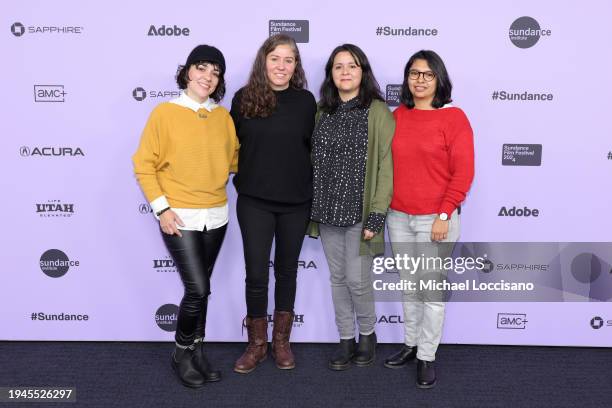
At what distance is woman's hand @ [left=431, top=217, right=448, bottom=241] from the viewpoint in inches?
85.0

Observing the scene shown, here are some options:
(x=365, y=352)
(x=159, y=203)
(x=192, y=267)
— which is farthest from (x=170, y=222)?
(x=365, y=352)

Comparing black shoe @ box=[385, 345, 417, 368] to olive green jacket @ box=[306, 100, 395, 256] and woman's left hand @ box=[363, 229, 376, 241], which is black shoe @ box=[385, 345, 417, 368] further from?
olive green jacket @ box=[306, 100, 395, 256]

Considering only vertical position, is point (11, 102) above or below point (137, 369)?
above

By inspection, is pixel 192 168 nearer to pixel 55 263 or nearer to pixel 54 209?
pixel 54 209

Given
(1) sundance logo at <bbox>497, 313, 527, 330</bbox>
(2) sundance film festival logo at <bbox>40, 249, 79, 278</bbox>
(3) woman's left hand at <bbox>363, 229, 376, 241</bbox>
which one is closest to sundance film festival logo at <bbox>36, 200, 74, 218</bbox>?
(2) sundance film festival logo at <bbox>40, 249, 79, 278</bbox>

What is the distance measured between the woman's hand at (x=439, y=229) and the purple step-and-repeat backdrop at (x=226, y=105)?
0.58 meters

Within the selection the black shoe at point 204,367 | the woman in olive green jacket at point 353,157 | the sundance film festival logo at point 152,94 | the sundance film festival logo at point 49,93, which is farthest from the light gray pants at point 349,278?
the sundance film festival logo at point 49,93

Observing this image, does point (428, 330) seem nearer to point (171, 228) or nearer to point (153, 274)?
point (171, 228)

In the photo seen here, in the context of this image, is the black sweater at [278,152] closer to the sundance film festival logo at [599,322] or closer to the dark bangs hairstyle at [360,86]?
the dark bangs hairstyle at [360,86]

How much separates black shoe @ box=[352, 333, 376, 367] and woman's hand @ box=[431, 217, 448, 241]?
0.68m

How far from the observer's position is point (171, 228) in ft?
6.84

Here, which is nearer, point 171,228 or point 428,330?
point 171,228

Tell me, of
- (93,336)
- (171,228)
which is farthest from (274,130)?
(93,336)

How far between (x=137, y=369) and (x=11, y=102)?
1514 millimetres
